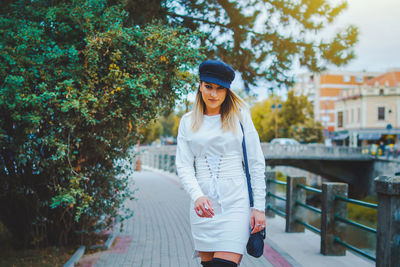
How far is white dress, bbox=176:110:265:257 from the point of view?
250 centimetres

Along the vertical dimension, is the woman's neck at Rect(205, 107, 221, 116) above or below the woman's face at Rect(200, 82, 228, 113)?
below

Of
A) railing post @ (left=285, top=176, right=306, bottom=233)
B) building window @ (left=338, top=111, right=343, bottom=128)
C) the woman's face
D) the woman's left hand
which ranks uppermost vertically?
building window @ (left=338, top=111, right=343, bottom=128)

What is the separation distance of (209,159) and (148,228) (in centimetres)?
568

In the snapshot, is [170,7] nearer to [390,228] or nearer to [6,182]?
[6,182]

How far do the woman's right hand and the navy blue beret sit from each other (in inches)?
29.5

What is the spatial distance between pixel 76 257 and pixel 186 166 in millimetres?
3407

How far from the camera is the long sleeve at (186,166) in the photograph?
2.49 meters

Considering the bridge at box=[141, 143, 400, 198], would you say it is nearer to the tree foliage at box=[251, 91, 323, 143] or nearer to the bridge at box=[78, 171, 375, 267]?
the tree foliage at box=[251, 91, 323, 143]

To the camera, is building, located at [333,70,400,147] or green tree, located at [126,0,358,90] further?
building, located at [333,70,400,147]

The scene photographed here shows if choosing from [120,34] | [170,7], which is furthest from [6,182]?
[170,7]

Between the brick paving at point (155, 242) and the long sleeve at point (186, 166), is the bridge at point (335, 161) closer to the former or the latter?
the brick paving at point (155, 242)

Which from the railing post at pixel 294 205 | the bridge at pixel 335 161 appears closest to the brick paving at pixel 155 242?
the railing post at pixel 294 205

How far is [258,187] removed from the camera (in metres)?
2.55

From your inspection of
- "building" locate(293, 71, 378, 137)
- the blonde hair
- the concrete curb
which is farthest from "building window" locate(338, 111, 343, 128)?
the blonde hair
